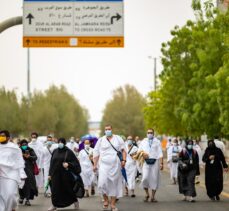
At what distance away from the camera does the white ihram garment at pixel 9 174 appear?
1644 cm

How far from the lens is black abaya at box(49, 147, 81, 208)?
20409mm

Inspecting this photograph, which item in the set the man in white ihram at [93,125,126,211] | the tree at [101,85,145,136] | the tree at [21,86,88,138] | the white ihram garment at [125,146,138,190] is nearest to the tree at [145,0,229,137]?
the white ihram garment at [125,146,138,190]

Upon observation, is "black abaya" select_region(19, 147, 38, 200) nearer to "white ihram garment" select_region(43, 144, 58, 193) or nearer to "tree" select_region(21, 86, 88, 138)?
"white ihram garment" select_region(43, 144, 58, 193)

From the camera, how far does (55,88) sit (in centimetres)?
15012

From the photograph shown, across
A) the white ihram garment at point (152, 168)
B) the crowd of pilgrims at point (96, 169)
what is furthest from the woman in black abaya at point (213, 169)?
the white ihram garment at point (152, 168)

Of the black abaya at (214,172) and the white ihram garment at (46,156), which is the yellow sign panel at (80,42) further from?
the white ihram garment at (46,156)

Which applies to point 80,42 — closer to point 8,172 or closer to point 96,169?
point 96,169

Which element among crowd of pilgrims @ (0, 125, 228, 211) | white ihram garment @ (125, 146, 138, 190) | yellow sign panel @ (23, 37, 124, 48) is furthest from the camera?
white ihram garment @ (125, 146, 138, 190)

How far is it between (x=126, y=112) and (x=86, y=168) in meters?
119

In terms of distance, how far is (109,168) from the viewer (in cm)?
2108

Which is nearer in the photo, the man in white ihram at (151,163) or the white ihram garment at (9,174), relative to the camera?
the white ihram garment at (9,174)

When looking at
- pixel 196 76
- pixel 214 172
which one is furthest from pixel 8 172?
pixel 196 76

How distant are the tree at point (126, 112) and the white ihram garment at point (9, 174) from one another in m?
120

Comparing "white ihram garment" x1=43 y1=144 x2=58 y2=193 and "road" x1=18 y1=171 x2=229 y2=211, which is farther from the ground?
"white ihram garment" x1=43 y1=144 x2=58 y2=193
